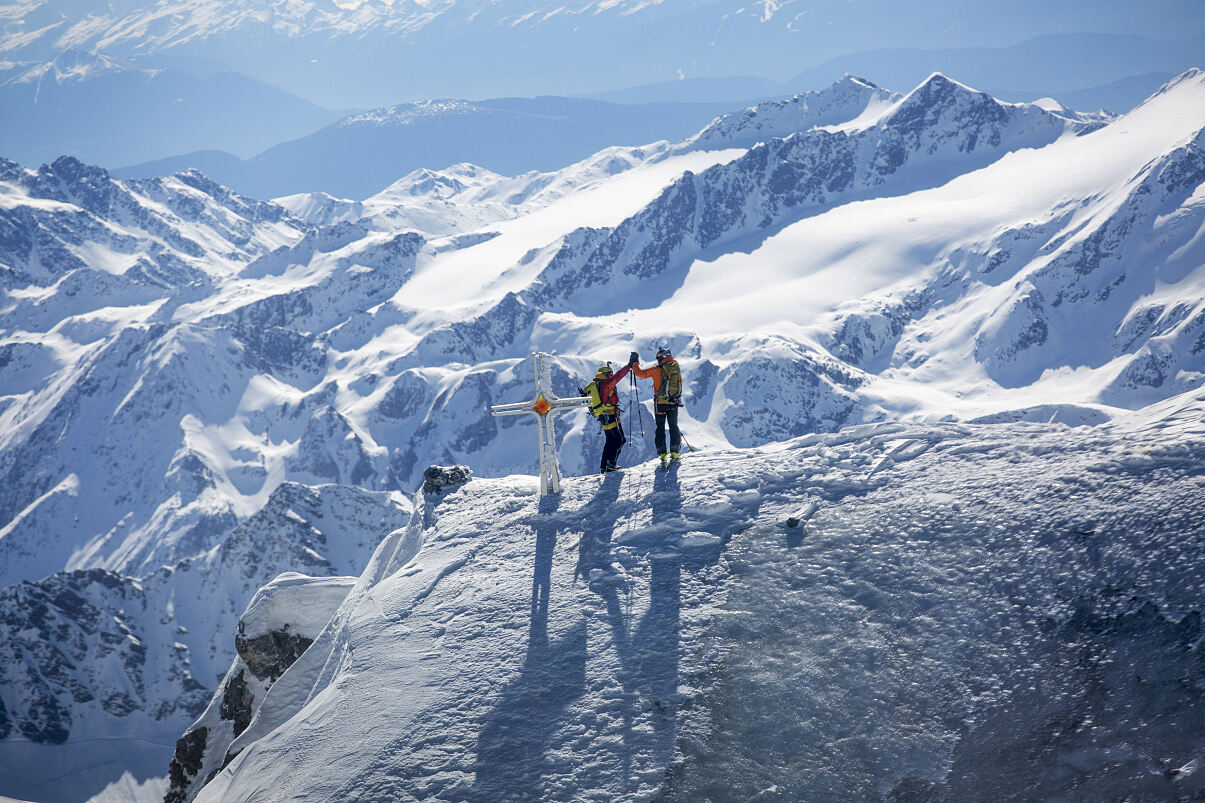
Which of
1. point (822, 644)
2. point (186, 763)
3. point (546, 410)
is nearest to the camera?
point (822, 644)

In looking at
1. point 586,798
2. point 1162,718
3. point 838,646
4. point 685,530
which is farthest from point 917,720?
point 685,530

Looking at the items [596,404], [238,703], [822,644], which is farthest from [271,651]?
[822,644]

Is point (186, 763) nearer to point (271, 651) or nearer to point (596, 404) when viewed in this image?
point (271, 651)

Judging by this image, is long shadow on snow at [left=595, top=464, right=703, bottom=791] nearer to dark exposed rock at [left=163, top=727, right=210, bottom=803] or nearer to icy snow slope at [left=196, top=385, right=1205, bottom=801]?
icy snow slope at [left=196, top=385, right=1205, bottom=801]

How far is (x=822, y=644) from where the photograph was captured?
13.9m

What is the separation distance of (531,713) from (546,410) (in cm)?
907

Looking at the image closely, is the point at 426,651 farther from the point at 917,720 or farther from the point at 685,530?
the point at 917,720

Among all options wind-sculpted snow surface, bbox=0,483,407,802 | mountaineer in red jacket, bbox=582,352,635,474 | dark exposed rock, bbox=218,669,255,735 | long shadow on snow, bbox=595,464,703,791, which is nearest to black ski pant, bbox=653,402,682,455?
mountaineer in red jacket, bbox=582,352,635,474

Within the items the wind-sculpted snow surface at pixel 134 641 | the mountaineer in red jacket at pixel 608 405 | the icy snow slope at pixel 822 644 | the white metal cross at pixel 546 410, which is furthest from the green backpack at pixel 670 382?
the wind-sculpted snow surface at pixel 134 641

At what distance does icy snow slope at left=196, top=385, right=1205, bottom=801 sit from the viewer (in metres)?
11.8

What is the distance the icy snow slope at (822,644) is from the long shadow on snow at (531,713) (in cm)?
4

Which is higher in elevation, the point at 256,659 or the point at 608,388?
the point at 608,388

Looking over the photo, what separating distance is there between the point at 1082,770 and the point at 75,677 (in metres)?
199

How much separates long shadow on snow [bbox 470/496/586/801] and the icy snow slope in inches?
1.6
